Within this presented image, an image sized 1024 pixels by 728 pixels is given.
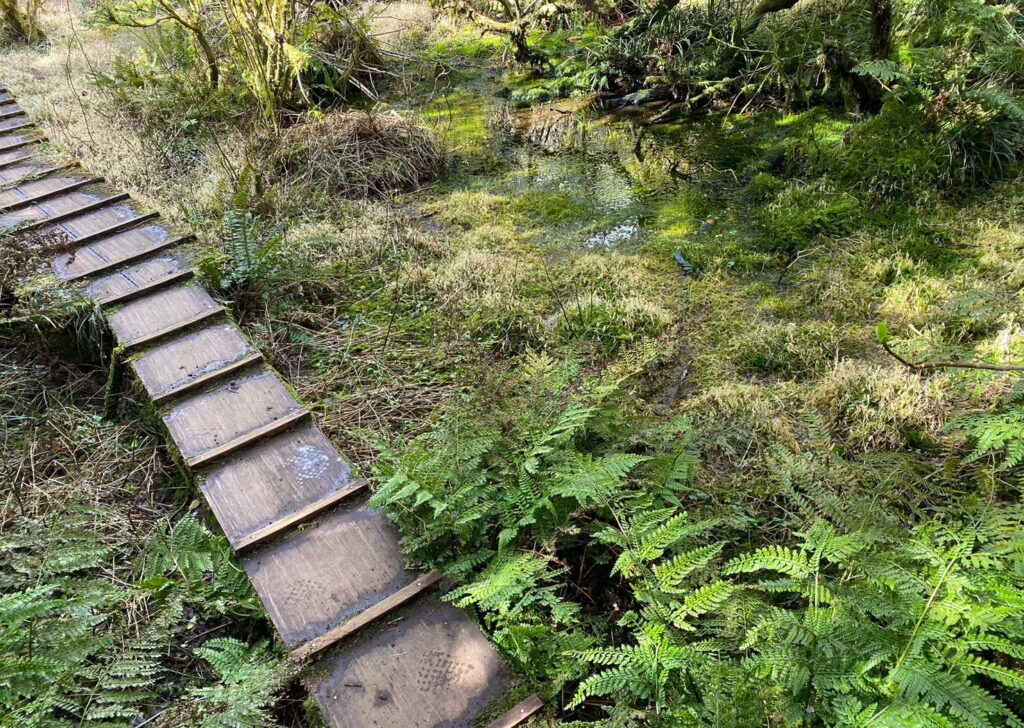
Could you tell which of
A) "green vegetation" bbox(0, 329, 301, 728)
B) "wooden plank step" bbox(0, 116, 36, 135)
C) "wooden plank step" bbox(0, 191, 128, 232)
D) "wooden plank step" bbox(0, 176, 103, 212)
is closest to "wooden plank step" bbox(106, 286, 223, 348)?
"green vegetation" bbox(0, 329, 301, 728)

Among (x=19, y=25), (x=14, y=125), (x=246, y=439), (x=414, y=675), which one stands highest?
(x=19, y=25)

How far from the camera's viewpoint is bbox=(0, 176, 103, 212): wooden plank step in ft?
14.8

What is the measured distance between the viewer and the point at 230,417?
9.42 ft

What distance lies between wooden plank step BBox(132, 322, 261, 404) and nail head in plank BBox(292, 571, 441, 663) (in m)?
1.58

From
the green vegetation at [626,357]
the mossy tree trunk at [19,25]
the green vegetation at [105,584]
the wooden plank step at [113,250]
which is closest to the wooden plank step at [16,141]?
the green vegetation at [626,357]

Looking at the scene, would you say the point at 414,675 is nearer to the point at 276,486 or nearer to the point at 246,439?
the point at 276,486

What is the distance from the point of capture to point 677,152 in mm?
5508

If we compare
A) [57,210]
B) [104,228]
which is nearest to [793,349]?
[104,228]

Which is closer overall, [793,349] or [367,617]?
[367,617]

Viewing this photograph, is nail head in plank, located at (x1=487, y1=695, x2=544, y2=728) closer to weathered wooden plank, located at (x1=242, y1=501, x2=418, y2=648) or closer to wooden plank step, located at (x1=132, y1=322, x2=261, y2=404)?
weathered wooden plank, located at (x1=242, y1=501, x2=418, y2=648)

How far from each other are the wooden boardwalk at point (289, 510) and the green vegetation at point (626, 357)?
137 mm

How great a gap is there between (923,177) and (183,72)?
7372 millimetres

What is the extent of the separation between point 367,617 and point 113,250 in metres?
3.27

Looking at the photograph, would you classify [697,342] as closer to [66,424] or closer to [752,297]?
[752,297]
